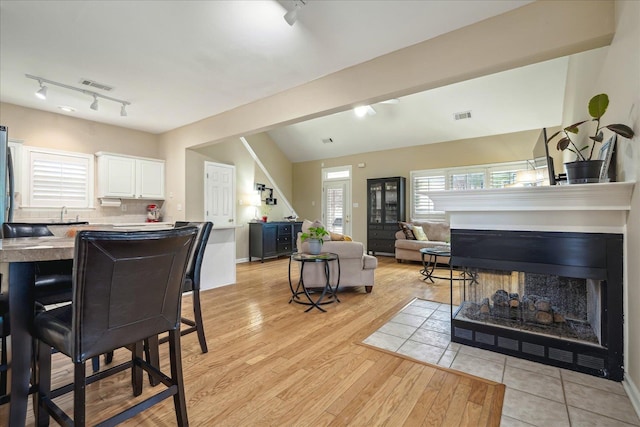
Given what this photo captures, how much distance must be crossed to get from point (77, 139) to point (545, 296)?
6440mm

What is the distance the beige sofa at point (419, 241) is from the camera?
20.3 feet

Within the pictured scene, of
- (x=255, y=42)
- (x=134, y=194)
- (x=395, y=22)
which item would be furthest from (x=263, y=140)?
(x=395, y=22)

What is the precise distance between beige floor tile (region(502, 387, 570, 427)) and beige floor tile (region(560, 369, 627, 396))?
0.38 metres

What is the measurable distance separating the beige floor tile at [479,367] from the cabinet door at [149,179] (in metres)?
5.31

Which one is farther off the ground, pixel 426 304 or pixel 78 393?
pixel 78 393

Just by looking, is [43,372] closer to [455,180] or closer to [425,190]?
[425,190]

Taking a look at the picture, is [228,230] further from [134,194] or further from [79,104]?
[79,104]

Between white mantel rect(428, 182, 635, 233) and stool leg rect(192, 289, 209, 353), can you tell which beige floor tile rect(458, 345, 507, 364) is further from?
stool leg rect(192, 289, 209, 353)

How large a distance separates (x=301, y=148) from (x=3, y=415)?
304 inches

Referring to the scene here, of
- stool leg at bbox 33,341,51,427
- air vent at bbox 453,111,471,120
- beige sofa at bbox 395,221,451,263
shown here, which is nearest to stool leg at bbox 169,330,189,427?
stool leg at bbox 33,341,51,427

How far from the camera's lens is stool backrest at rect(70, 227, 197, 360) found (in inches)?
39.9

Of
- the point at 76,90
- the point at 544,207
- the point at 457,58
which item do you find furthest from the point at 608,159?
the point at 76,90

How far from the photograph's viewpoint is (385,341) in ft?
8.31

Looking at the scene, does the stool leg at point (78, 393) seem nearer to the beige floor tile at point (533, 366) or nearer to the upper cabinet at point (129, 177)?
the beige floor tile at point (533, 366)
